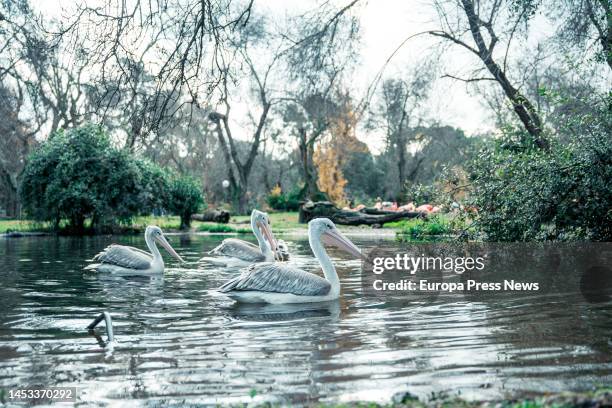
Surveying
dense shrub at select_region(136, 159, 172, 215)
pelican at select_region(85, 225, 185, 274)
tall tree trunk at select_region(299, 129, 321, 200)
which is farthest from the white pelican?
tall tree trunk at select_region(299, 129, 321, 200)

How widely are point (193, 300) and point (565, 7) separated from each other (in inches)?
330

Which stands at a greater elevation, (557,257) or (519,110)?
(519,110)

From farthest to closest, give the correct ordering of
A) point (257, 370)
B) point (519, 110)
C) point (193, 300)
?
1. point (519, 110)
2. point (193, 300)
3. point (257, 370)

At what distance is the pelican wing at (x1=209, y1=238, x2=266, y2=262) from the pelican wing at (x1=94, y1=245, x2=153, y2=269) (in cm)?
192

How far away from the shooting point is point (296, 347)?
21.9 feet

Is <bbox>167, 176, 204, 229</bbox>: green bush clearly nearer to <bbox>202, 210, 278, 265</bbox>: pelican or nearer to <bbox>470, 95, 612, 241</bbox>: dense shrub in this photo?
<bbox>202, 210, 278, 265</bbox>: pelican

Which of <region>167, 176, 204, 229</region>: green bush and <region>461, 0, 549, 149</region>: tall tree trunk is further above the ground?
<region>461, 0, 549, 149</region>: tall tree trunk

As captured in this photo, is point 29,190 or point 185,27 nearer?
point 185,27

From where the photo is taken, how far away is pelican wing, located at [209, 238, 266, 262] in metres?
15.4

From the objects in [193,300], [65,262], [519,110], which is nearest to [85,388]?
[193,300]

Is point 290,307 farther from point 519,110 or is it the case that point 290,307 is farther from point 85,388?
point 519,110

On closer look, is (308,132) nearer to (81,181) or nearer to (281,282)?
(81,181)

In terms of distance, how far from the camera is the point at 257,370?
5.69m

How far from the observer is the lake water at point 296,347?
5082 mm
